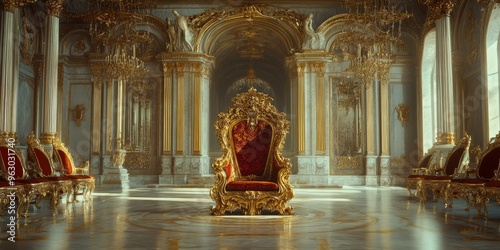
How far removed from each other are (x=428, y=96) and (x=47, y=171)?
11.0 m

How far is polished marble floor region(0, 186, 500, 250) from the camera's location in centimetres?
429

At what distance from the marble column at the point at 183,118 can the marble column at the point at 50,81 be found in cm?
516

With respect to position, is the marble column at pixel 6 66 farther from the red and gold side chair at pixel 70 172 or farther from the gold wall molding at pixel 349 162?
the gold wall molding at pixel 349 162

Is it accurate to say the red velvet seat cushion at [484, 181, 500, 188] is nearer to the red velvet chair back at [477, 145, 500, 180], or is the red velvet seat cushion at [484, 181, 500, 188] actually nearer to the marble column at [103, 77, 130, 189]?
the red velvet chair back at [477, 145, 500, 180]

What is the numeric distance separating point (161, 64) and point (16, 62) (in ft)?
15.2

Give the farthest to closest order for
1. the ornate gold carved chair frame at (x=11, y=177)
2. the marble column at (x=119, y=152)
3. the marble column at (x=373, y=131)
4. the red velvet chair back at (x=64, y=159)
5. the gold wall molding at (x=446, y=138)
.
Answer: the marble column at (x=373, y=131), the marble column at (x=119, y=152), the gold wall molding at (x=446, y=138), the red velvet chair back at (x=64, y=159), the ornate gold carved chair frame at (x=11, y=177)

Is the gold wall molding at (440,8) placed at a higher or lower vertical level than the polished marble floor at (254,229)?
higher

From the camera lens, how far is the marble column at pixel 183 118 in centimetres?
1566

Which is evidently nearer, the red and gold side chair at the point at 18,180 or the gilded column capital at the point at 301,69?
the red and gold side chair at the point at 18,180

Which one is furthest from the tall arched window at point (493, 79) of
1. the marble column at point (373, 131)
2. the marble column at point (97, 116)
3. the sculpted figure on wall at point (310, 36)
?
the marble column at point (97, 116)

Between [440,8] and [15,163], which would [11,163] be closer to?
[15,163]

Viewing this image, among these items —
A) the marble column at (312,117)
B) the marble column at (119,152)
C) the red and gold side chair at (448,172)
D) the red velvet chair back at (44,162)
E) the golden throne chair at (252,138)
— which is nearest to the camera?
the golden throne chair at (252,138)

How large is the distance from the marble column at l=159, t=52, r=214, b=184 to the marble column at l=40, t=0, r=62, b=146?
5.16m

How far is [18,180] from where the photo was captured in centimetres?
679
